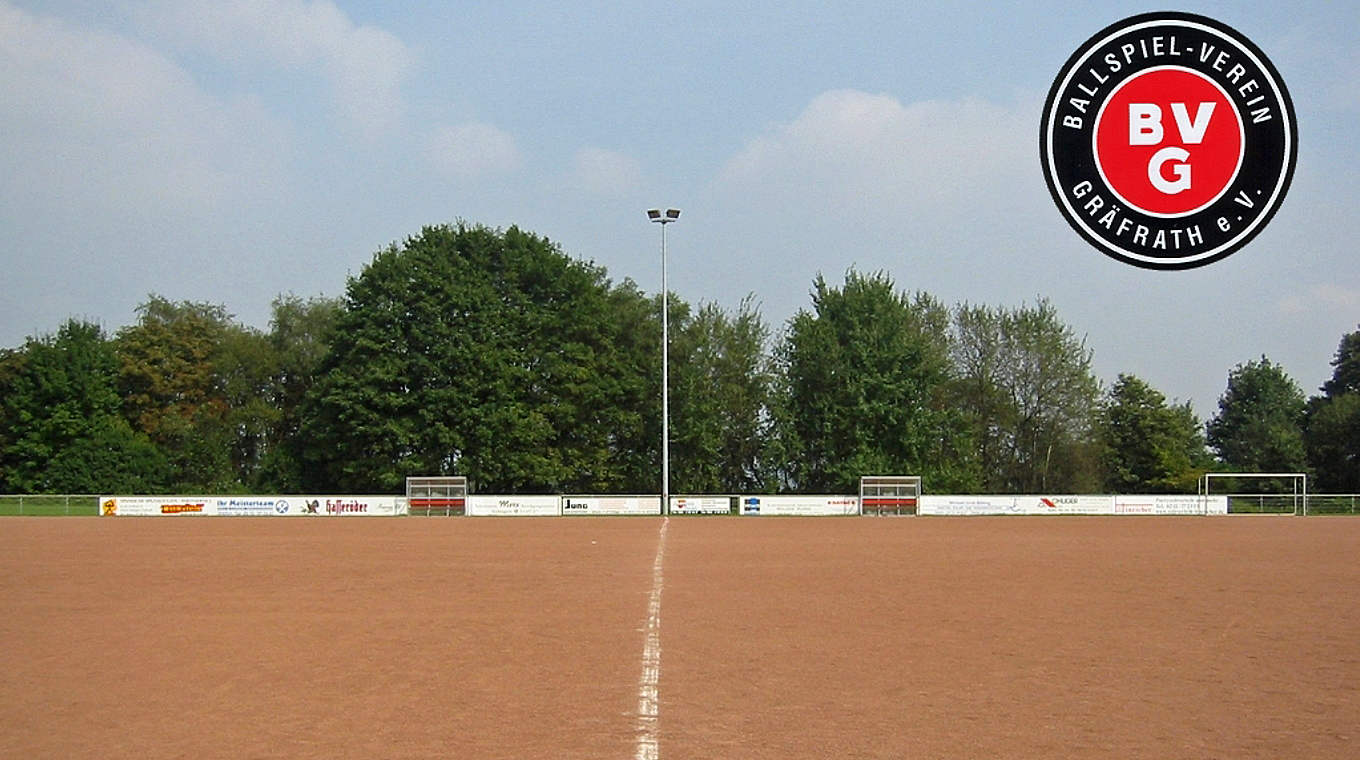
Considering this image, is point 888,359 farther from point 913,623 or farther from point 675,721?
point 675,721

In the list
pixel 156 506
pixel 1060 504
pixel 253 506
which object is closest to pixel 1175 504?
pixel 1060 504

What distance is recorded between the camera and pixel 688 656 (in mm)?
12297

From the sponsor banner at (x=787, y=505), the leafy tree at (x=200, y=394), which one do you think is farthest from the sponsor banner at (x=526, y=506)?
the leafy tree at (x=200, y=394)

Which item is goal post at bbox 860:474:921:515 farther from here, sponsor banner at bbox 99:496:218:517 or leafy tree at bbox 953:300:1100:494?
sponsor banner at bbox 99:496:218:517

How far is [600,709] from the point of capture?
951 centimetres

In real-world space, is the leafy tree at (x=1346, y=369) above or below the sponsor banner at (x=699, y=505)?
above

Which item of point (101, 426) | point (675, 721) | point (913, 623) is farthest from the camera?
point (101, 426)

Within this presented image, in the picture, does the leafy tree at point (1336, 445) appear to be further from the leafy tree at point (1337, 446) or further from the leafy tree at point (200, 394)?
the leafy tree at point (200, 394)

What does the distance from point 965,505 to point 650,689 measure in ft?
149

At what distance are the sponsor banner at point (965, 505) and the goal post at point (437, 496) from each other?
21678 millimetres

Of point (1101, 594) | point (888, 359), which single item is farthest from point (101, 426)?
point (1101, 594)

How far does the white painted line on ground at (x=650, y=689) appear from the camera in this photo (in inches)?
322

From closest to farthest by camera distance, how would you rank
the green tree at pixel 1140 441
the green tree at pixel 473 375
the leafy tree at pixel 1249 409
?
the green tree at pixel 473 375, the green tree at pixel 1140 441, the leafy tree at pixel 1249 409

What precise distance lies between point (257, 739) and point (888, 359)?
60.6 meters
